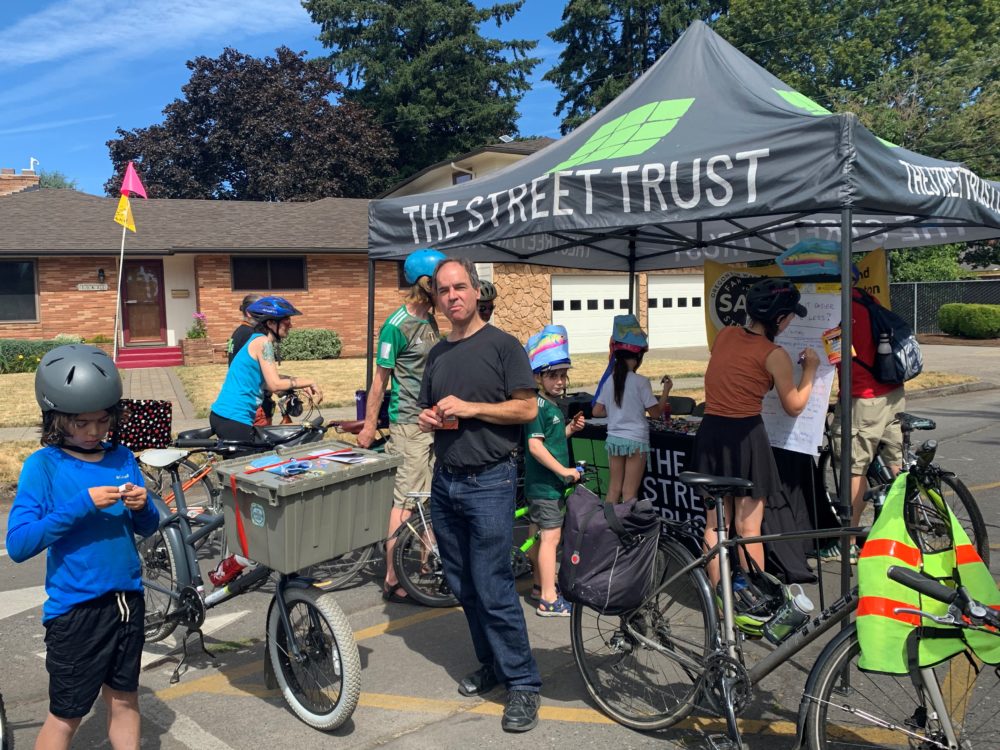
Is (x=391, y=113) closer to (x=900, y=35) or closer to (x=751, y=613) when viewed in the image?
(x=900, y=35)

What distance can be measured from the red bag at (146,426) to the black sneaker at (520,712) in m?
3.17

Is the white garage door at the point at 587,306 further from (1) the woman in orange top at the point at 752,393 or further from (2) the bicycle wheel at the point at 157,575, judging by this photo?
(2) the bicycle wheel at the point at 157,575

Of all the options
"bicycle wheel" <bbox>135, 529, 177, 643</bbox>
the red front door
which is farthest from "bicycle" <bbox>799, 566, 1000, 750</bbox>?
the red front door

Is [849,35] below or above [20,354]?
above

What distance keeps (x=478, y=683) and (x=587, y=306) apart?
2141 cm

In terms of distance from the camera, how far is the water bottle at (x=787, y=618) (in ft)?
10.3

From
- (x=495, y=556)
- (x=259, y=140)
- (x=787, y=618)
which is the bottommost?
(x=787, y=618)

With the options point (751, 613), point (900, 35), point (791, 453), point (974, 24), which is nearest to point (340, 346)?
point (791, 453)

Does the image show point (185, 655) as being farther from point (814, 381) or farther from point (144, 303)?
point (144, 303)

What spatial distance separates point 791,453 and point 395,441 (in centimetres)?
244

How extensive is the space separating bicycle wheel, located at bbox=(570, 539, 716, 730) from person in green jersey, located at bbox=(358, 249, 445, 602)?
1.66 meters

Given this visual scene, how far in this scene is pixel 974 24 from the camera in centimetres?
4084

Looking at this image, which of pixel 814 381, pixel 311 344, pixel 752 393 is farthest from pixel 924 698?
pixel 311 344

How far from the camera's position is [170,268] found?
22.8 meters
